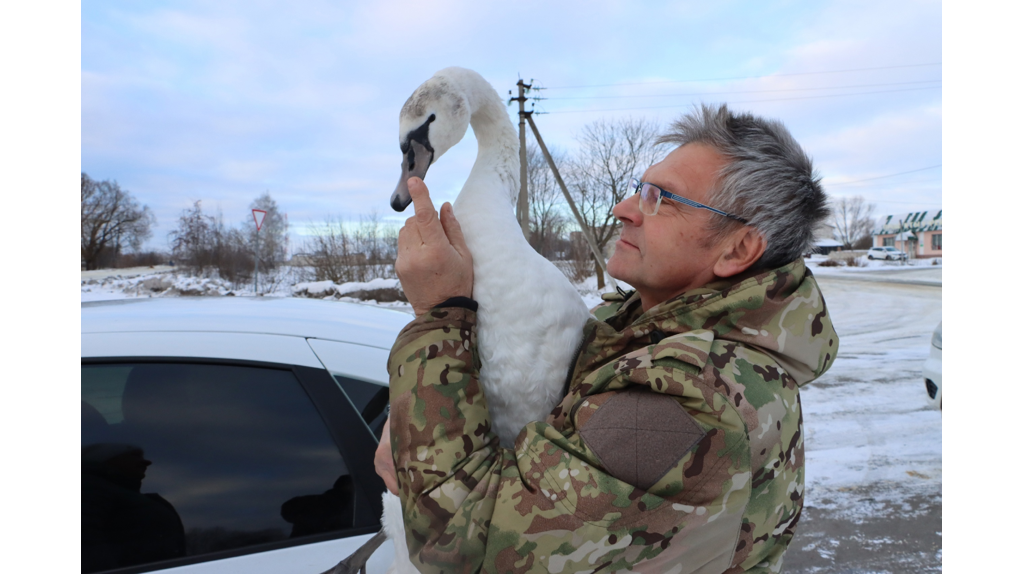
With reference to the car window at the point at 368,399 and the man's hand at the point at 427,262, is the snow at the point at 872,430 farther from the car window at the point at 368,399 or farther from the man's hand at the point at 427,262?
the man's hand at the point at 427,262

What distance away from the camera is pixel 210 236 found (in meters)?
14.8

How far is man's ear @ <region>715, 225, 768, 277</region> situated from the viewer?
3.79 feet

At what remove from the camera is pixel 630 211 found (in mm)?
1299

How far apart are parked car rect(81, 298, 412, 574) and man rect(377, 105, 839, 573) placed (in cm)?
35

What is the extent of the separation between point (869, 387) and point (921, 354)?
2.42m

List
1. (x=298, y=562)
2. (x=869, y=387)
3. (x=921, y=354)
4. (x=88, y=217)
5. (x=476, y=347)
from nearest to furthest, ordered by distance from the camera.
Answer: (x=476, y=347)
(x=298, y=562)
(x=869, y=387)
(x=921, y=354)
(x=88, y=217)

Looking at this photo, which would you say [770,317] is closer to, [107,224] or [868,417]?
[868,417]

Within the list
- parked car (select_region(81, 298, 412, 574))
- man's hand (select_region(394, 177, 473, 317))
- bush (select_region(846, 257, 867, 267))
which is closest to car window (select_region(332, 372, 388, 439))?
parked car (select_region(81, 298, 412, 574))

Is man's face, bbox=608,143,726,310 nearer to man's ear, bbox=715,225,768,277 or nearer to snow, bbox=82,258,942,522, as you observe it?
man's ear, bbox=715,225,768,277

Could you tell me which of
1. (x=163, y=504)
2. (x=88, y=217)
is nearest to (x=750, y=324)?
(x=163, y=504)

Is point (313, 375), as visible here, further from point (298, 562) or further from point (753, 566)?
point (753, 566)

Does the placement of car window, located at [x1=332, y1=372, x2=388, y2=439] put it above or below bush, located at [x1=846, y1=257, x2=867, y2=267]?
below

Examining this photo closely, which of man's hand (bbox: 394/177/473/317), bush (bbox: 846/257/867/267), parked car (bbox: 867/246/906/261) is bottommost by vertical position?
man's hand (bbox: 394/177/473/317)

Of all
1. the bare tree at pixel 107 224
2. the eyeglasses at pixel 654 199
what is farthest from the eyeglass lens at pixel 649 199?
the bare tree at pixel 107 224
